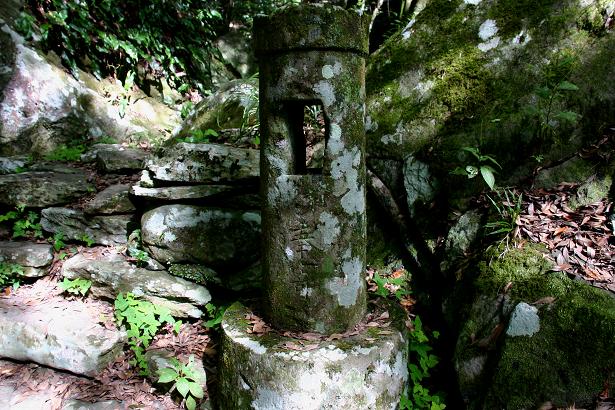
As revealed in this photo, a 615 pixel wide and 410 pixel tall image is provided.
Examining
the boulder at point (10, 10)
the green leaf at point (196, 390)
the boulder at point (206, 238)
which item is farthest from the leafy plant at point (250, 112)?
the boulder at point (10, 10)

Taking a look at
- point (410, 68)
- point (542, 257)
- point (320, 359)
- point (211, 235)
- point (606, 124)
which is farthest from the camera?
point (410, 68)

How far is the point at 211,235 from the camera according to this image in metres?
3.81

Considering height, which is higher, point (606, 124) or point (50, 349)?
point (606, 124)

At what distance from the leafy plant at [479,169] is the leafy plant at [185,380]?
2.44 metres

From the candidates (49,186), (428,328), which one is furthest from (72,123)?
(428,328)

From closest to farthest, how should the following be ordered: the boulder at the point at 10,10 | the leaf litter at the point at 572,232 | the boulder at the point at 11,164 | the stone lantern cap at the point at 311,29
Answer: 1. the stone lantern cap at the point at 311,29
2. the leaf litter at the point at 572,232
3. the boulder at the point at 11,164
4. the boulder at the point at 10,10

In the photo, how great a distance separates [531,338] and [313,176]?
1615 millimetres

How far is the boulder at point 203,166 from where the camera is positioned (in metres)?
3.93

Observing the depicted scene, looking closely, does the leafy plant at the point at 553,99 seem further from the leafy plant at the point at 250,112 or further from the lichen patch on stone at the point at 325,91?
the leafy plant at the point at 250,112

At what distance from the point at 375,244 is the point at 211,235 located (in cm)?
145

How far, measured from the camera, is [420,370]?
3.25 metres

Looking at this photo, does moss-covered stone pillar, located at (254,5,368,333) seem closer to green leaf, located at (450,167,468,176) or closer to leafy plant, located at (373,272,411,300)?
leafy plant, located at (373,272,411,300)

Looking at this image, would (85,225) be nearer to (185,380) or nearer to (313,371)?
(185,380)

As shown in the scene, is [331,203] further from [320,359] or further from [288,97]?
[320,359]
